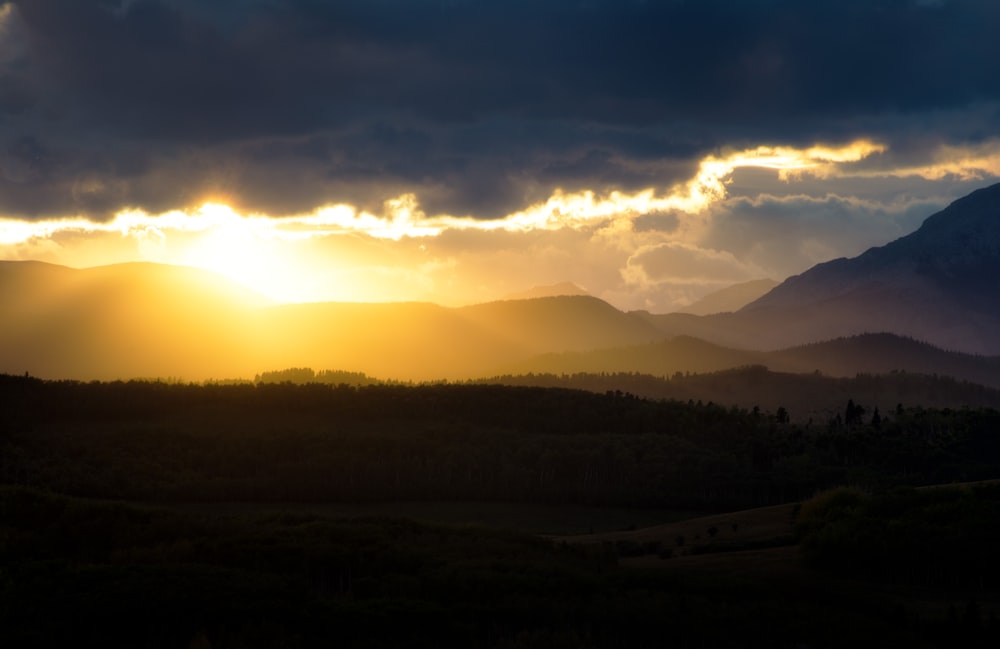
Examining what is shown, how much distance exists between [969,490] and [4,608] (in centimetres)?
7983

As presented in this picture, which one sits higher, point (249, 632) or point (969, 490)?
point (969, 490)

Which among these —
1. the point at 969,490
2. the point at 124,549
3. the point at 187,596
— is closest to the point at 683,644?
the point at 187,596

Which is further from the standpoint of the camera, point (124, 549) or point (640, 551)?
point (640, 551)

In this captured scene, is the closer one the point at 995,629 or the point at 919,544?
the point at 995,629

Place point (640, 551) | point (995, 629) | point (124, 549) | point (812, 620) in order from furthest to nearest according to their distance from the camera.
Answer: point (640, 551)
point (124, 549)
point (812, 620)
point (995, 629)

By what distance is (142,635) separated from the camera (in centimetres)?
7525

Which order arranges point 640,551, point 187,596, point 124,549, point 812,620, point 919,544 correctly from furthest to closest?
point 640,551 < point 124,549 < point 919,544 < point 187,596 < point 812,620

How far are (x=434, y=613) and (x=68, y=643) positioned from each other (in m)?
23.7

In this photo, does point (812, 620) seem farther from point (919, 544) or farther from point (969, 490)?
point (969, 490)

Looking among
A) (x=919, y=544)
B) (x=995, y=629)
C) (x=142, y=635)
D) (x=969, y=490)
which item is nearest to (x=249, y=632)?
(x=142, y=635)

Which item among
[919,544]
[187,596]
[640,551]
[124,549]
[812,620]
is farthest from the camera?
[640,551]

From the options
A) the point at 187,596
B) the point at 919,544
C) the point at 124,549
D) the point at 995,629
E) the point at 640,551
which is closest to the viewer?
the point at 995,629

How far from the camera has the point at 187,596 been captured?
81.9m

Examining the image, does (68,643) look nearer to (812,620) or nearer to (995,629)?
(812,620)
